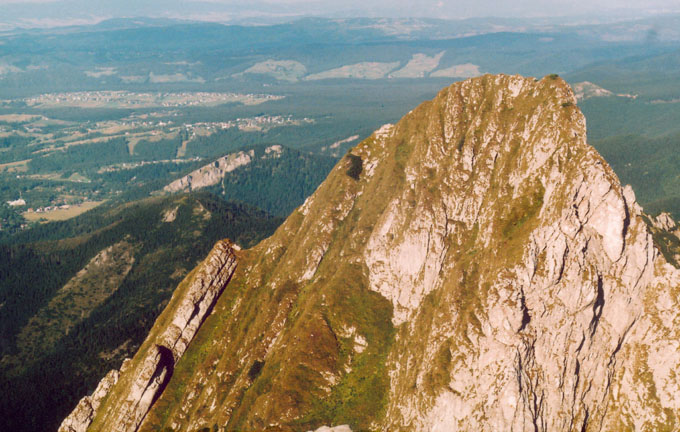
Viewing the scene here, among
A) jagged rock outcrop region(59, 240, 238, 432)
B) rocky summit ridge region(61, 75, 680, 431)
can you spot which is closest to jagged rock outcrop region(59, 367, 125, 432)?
jagged rock outcrop region(59, 240, 238, 432)

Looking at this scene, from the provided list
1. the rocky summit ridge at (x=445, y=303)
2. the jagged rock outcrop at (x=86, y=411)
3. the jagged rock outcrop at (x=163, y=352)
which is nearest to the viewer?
the rocky summit ridge at (x=445, y=303)

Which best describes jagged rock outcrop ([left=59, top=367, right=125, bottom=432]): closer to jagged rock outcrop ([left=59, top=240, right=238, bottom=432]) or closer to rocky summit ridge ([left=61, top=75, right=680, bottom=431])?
jagged rock outcrop ([left=59, top=240, right=238, bottom=432])

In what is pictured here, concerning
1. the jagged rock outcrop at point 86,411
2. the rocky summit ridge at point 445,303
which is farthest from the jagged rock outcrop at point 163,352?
the rocky summit ridge at point 445,303

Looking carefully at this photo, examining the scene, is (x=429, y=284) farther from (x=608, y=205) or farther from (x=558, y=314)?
(x=608, y=205)

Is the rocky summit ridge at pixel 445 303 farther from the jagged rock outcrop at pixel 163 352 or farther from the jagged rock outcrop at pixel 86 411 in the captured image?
the jagged rock outcrop at pixel 163 352

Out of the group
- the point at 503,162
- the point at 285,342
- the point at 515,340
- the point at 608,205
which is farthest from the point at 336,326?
the point at 608,205

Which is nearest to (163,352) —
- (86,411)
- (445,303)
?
(86,411)
